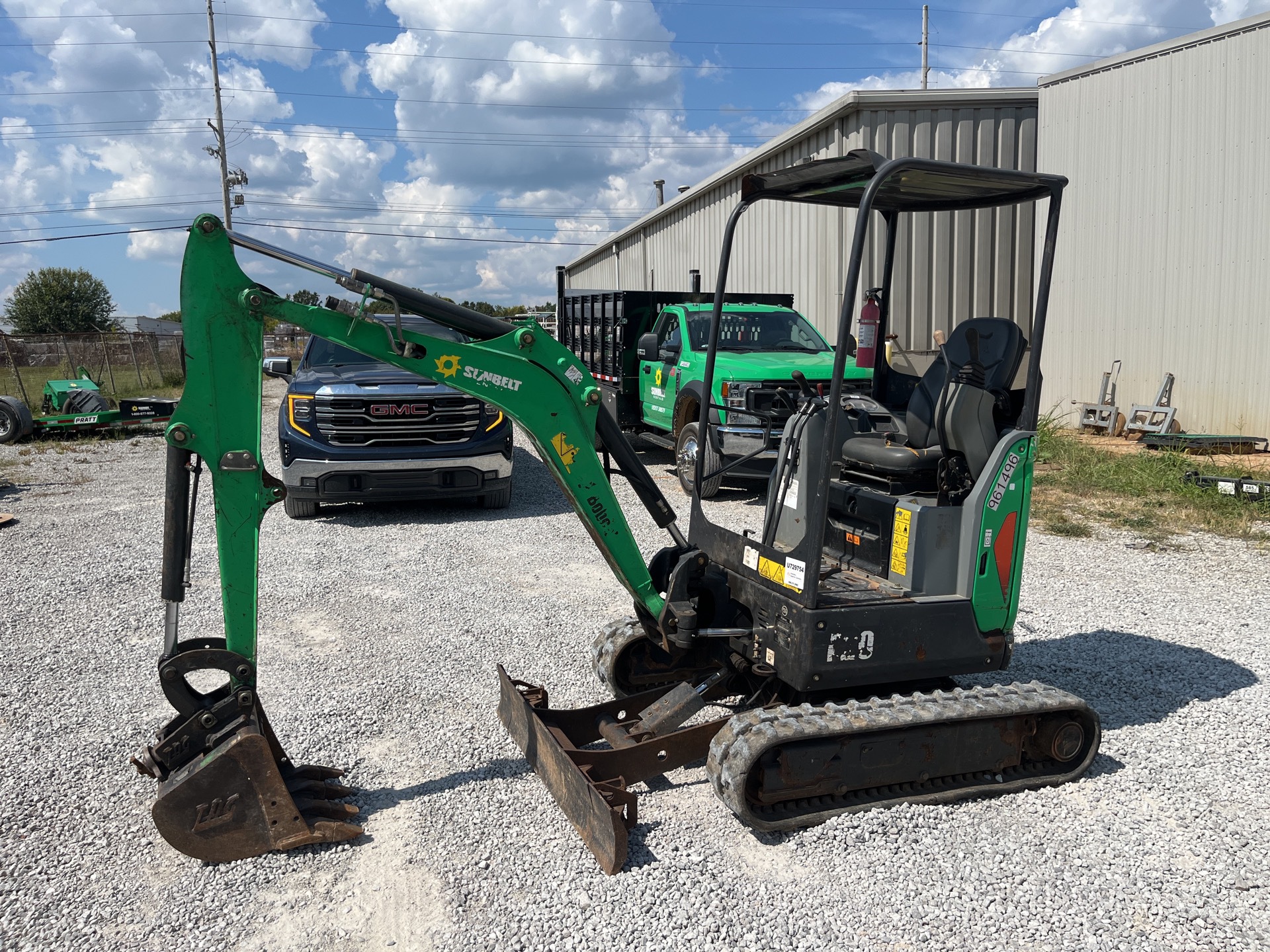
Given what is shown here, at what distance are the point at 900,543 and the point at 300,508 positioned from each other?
7015mm

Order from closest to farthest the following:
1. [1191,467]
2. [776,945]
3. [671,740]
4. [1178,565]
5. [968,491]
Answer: [776,945] → [671,740] → [968,491] → [1178,565] → [1191,467]

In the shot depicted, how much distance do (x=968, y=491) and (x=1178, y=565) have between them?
14.4 ft

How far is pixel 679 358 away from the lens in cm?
1176

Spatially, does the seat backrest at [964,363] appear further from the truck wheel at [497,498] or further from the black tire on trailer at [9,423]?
the black tire on trailer at [9,423]

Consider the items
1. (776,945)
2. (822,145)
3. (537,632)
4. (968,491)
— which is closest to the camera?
(776,945)

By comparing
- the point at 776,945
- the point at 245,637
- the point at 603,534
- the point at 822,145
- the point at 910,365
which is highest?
the point at 822,145

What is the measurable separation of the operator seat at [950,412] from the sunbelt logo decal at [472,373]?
74.9 inches

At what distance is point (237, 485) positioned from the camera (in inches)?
142

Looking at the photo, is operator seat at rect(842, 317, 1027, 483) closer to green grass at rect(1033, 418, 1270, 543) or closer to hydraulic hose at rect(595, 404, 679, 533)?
hydraulic hose at rect(595, 404, 679, 533)

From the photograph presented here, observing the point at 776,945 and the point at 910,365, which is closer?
the point at 776,945

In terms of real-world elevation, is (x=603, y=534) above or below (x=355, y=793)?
above

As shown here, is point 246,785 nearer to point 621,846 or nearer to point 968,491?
point 621,846

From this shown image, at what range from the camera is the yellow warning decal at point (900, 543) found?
438 cm

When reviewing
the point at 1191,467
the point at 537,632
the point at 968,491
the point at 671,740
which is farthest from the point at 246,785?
the point at 1191,467
